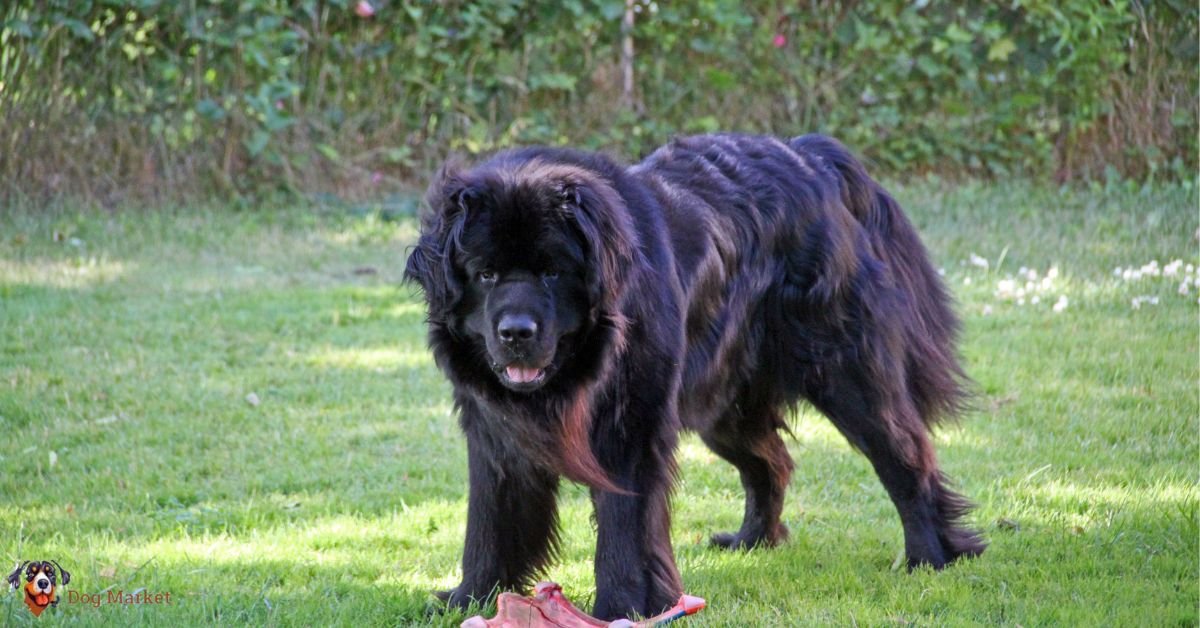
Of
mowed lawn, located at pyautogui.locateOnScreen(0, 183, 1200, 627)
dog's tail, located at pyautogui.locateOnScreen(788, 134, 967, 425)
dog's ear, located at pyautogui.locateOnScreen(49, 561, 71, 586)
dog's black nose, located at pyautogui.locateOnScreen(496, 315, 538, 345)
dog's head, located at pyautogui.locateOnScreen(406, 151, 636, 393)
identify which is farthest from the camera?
dog's tail, located at pyautogui.locateOnScreen(788, 134, 967, 425)

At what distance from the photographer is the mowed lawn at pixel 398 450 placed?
12.7ft

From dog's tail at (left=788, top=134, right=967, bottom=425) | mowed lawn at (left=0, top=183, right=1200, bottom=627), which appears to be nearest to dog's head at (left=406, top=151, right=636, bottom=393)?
mowed lawn at (left=0, top=183, right=1200, bottom=627)

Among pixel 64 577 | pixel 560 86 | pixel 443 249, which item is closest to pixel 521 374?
pixel 443 249

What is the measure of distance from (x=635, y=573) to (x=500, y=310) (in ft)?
2.95

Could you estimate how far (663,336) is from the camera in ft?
11.9

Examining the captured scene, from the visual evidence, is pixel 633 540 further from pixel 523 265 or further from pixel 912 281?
pixel 912 281

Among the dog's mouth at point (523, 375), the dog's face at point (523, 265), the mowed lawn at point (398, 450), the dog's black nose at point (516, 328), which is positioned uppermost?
the dog's face at point (523, 265)

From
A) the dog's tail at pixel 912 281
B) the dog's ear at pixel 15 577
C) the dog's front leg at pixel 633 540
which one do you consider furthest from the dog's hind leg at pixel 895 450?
the dog's ear at pixel 15 577

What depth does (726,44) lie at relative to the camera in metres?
10.5

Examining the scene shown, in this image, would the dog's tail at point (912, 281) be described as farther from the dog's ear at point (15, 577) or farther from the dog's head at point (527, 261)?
the dog's ear at point (15, 577)

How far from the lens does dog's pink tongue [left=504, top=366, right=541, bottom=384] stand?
337 cm

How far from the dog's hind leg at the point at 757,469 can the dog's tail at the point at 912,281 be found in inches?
21.1
